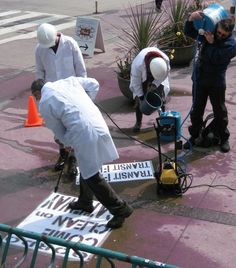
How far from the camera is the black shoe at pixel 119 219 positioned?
4.96 m

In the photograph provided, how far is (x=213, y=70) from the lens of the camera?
6.22m

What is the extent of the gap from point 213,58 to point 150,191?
1.82 meters

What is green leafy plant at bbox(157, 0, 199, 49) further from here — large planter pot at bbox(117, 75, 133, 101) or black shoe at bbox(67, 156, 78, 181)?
black shoe at bbox(67, 156, 78, 181)

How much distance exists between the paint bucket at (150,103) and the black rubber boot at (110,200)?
7.00ft

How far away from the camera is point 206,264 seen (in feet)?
14.6

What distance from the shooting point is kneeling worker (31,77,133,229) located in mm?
4621

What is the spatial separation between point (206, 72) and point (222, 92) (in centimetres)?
35

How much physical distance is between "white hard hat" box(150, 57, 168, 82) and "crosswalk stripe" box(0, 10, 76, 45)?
301 inches

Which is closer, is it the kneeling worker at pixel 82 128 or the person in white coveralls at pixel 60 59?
the kneeling worker at pixel 82 128

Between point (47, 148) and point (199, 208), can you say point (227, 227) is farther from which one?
point (47, 148)

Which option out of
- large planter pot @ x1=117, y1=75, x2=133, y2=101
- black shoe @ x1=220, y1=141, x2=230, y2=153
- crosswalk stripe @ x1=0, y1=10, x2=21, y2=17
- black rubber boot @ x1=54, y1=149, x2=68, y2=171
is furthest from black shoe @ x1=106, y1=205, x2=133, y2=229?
crosswalk stripe @ x1=0, y1=10, x2=21, y2=17

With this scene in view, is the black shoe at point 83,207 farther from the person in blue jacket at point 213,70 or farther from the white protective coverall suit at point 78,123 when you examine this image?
the person in blue jacket at point 213,70

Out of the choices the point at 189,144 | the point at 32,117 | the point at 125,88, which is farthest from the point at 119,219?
the point at 125,88

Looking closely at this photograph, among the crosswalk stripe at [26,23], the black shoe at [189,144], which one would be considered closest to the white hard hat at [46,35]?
the black shoe at [189,144]
